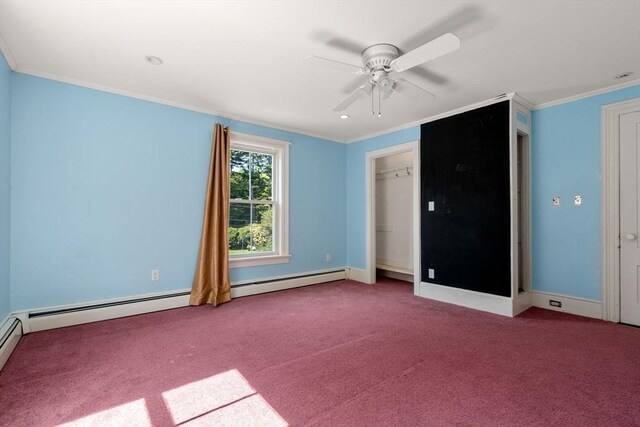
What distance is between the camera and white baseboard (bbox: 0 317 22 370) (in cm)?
221

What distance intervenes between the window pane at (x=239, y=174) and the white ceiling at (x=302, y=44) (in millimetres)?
965

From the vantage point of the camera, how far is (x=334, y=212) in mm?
5281

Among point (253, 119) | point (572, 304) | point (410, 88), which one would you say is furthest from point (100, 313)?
point (572, 304)

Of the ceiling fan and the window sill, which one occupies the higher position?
the ceiling fan

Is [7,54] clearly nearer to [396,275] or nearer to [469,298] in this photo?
[469,298]

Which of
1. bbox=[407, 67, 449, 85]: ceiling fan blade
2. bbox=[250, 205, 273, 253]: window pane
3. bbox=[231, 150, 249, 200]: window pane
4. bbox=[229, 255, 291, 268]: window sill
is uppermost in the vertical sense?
bbox=[407, 67, 449, 85]: ceiling fan blade

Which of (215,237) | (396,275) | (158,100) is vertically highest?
(158,100)

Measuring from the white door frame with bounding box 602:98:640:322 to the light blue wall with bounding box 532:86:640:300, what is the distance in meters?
0.05

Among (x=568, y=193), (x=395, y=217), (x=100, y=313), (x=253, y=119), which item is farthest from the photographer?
(x=395, y=217)

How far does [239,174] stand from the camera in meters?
4.31

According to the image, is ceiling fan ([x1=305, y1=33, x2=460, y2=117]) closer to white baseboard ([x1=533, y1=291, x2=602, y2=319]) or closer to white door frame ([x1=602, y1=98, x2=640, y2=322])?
white door frame ([x1=602, y1=98, x2=640, y2=322])

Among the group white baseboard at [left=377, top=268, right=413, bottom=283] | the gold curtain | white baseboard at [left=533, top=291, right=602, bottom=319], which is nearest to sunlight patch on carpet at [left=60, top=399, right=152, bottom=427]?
the gold curtain

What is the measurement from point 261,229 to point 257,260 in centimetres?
47

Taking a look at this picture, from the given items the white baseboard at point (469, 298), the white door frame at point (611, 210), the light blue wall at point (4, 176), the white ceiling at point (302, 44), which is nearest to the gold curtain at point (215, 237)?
the white ceiling at point (302, 44)
